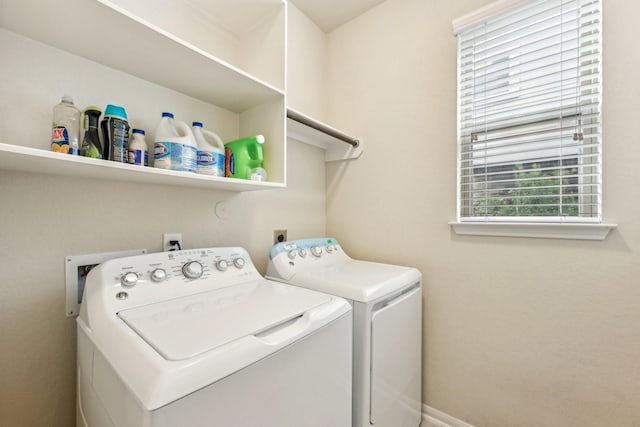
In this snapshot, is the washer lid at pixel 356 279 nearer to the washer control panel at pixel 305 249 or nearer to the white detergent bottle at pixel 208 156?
the washer control panel at pixel 305 249

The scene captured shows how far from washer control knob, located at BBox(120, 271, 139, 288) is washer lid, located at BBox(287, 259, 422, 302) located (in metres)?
0.66

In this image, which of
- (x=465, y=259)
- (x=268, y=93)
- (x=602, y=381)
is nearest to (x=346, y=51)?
(x=268, y=93)

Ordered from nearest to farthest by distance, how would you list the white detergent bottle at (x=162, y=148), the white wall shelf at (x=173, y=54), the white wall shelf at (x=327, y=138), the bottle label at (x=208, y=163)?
the white wall shelf at (x=173, y=54) → the white detergent bottle at (x=162, y=148) → the bottle label at (x=208, y=163) → the white wall shelf at (x=327, y=138)

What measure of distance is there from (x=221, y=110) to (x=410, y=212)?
1286mm

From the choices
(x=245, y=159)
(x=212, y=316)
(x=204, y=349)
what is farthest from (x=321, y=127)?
(x=204, y=349)

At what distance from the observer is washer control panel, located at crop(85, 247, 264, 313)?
88 cm

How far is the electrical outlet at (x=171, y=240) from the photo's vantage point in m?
1.22

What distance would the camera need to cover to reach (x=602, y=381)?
46.2 inches

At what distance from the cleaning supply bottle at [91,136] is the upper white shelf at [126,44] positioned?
25 centimetres

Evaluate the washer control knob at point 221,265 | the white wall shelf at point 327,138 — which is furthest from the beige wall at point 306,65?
the washer control knob at point 221,265

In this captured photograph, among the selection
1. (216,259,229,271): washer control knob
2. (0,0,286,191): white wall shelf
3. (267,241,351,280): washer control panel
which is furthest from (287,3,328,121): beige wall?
(216,259,229,271): washer control knob

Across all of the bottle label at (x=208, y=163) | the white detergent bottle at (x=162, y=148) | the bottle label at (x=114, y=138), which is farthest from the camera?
the bottle label at (x=208, y=163)

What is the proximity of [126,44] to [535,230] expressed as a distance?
6.22 ft

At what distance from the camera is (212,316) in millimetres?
812
